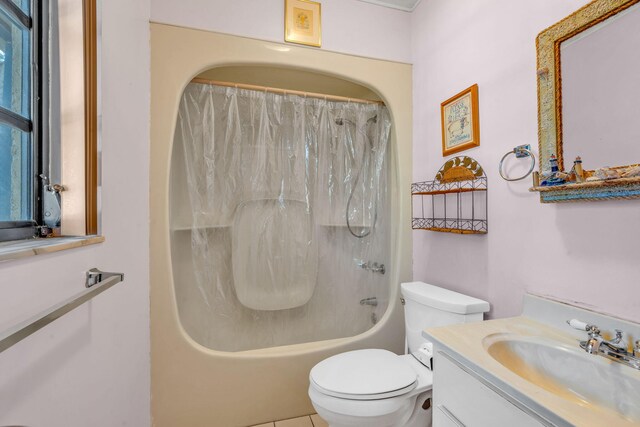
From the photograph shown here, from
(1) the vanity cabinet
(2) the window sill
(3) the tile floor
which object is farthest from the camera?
(3) the tile floor

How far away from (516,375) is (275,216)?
1.41 metres

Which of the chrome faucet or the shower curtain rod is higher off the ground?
the shower curtain rod

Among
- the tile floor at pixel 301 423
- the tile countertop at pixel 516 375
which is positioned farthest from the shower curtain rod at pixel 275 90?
the tile floor at pixel 301 423

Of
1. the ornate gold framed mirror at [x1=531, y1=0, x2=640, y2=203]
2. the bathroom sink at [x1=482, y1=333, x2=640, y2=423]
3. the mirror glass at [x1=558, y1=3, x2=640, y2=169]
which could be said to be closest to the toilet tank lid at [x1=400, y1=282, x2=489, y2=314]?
the bathroom sink at [x1=482, y1=333, x2=640, y2=423]

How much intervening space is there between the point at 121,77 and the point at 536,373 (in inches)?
71.9

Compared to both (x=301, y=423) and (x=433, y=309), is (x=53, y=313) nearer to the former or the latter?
(x=433, y=309)

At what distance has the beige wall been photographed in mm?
1528

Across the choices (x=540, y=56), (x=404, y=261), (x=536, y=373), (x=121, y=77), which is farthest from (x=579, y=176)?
(x=121, y=77)

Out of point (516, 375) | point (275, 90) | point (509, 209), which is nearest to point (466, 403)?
point (516, 375)

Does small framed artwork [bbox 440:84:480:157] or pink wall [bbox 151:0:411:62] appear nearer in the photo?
small framed artwork [bbox 440:84:480:157]

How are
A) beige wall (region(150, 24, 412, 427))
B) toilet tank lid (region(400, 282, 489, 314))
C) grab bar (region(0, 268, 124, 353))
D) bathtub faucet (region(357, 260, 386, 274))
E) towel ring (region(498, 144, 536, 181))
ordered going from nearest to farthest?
grab bar (region(0, 268, 124, 353)) → towel ring (region(498, 144, 536, 181)) → toilet tank lid (region(400, 282, 489, 314)) → beige wall (region(150, 24, 412, 427)) → bathtub faucet (region(357, 260, 386, 274))

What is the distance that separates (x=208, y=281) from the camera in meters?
1.78

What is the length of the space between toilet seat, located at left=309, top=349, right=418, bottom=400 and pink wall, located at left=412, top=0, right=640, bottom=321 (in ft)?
1.68

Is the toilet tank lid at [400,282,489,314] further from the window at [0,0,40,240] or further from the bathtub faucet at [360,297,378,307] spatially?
the window at [0,0,40,240]
